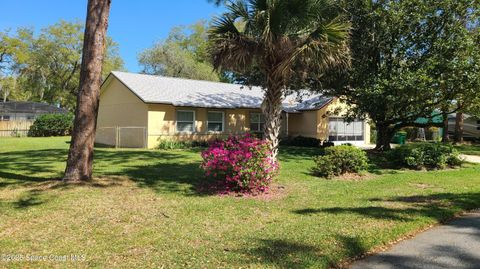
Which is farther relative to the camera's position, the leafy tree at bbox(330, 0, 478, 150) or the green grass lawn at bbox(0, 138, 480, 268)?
the leafy tree at bbox(330, 0, 478, 150)

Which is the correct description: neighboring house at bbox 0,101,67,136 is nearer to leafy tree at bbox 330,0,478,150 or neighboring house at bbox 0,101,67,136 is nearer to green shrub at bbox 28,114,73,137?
green shrub at bbox 28,114,73,137

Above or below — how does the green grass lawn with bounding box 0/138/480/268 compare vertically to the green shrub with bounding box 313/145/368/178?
below

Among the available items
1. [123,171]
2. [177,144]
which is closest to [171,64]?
[177,144]

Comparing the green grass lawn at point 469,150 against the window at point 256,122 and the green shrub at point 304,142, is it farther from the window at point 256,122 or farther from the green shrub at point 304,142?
the window at point 256,122

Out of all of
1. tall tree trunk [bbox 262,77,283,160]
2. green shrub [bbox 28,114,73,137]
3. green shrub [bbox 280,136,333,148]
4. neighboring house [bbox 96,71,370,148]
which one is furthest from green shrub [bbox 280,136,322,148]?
green shrub [bbox 28,114,73,137]

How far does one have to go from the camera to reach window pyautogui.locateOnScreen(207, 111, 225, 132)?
23491 millimetres

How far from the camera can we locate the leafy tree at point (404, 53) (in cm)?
1409

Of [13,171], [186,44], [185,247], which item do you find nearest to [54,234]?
[185,247]

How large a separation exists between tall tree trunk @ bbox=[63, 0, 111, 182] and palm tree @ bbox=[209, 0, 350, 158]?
8.62ft

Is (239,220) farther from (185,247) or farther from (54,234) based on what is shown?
(54,234)

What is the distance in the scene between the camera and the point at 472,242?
531 cm

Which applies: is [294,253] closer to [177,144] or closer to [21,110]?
[177,144]

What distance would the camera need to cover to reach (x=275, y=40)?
29.7 feet

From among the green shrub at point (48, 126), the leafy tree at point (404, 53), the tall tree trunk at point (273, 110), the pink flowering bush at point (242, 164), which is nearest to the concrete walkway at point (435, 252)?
the pink flowering bush at point (242, 164)
